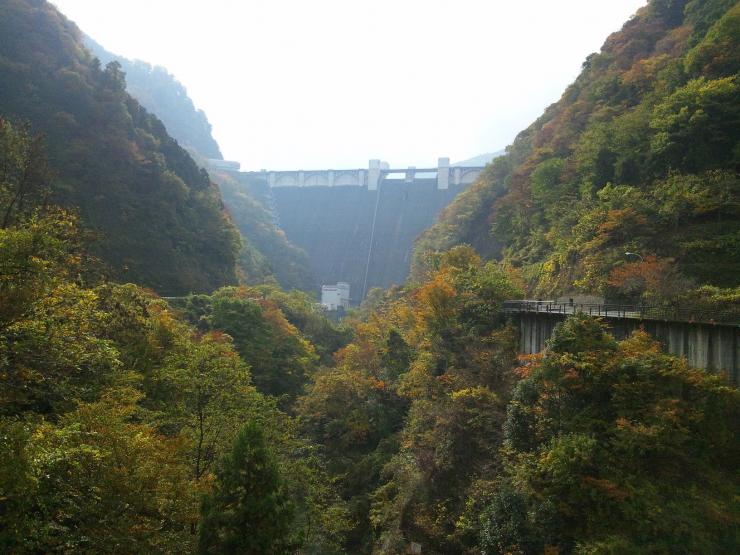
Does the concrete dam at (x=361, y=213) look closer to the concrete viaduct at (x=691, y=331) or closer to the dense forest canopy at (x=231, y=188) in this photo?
the dense forest canopy at (x=231, y=188)

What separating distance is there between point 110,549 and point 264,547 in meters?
3.19

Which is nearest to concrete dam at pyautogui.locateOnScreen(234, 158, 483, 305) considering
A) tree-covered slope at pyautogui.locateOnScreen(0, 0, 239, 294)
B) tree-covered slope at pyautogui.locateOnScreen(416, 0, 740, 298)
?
tree-covered slope at pyautogui.locateOnScreen(0, 0, 239, 294)

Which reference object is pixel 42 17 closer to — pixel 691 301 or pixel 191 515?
pixel 191 515

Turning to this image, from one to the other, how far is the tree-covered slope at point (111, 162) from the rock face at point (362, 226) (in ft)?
114

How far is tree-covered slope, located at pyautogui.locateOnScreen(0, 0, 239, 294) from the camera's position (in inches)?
1480

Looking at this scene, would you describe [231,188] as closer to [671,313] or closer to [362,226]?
[362,226]

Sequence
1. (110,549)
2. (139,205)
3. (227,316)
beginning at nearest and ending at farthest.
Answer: (110,549) → (227,316) → (139,205)

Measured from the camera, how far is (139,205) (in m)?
40.9

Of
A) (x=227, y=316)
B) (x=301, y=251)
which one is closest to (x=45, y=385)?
(x=227, y=316)

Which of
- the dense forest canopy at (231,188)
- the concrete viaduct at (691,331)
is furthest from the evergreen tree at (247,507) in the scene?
the dense forest canopy at (231,188)

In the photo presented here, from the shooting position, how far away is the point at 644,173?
24.7 m

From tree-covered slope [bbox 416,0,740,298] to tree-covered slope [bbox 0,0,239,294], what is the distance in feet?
77.3

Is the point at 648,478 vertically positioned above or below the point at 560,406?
below

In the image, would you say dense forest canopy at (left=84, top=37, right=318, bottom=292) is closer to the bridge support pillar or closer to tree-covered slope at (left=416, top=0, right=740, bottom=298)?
the bridge support pillar
